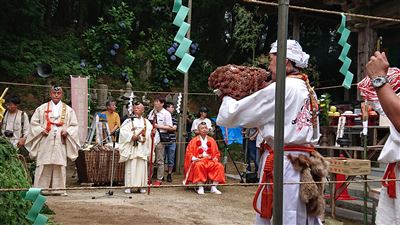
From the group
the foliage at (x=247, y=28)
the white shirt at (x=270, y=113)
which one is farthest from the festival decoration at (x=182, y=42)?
the foliage at (x=247, y=28)

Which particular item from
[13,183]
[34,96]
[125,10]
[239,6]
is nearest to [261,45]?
[239,6]

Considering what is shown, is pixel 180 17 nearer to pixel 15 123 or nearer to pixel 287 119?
pixel 287 119

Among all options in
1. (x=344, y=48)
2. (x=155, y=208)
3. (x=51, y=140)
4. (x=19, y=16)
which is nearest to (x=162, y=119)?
(x=51, y=140)

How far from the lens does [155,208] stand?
6.61m

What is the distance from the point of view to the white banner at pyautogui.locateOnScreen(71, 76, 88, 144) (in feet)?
30.2

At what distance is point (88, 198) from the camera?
23.8ft

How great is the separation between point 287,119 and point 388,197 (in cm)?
75

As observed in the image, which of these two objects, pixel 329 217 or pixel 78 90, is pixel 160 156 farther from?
pixel 329 217

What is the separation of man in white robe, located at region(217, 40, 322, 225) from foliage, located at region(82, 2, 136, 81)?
11.3 metres

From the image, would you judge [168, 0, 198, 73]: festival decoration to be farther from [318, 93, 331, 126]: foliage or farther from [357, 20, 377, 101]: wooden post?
[357, 20, 377, 101]: wooden post

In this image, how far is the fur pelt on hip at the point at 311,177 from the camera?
2965 millimetres

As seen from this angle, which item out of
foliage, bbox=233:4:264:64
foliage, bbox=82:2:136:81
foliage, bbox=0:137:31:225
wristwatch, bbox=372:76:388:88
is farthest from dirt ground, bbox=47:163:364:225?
foliage, bbox=82:2:136:81

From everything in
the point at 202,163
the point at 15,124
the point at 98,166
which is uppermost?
the point at 15,124

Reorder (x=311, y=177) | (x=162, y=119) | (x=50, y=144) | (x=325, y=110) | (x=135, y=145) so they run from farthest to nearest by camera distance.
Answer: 1. (x=325, y=110)
2. (x=162, y=119)
3. (x=135, y=145)
4. (x=50, y=144)
5. (x=311, y=177)
